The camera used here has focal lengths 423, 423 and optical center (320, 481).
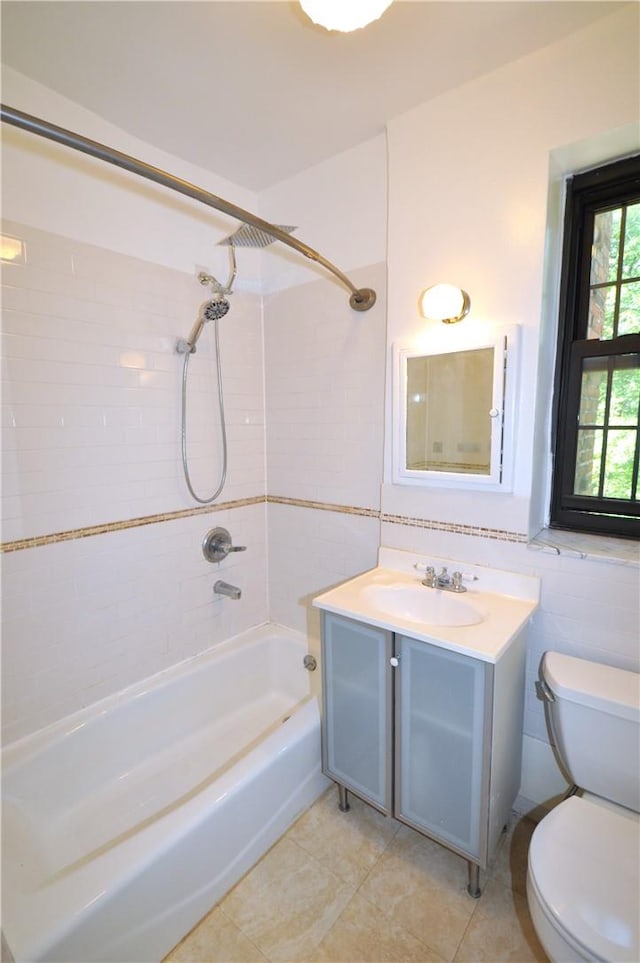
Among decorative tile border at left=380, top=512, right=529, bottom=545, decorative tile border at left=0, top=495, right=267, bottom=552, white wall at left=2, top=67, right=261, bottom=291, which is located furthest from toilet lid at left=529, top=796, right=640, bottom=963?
white wall at left=2, top=67, right=261, bottom=291

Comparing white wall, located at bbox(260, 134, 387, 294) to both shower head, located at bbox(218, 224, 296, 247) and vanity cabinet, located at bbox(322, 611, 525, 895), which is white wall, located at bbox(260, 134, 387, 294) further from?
vanity cabinet, located at bbox(322, 611, 525, 895)

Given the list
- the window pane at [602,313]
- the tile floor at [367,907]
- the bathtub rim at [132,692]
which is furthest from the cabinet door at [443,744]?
the window pane at [602,313]

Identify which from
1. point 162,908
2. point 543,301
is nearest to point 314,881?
point 162,908

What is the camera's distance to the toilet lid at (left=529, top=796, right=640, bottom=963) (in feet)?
2.88

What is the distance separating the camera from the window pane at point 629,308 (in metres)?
1.47

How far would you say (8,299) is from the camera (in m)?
1.42

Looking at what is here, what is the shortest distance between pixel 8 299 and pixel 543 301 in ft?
5.93

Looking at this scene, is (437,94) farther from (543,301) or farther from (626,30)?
(543,301)

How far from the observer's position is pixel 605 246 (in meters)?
1.53

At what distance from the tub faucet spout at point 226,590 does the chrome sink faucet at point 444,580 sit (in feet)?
2.96

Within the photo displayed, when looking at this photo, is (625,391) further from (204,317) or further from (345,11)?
(204,317)

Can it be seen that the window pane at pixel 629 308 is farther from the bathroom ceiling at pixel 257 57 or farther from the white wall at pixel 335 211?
the white wall at pixel 335 211

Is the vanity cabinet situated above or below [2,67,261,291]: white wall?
below

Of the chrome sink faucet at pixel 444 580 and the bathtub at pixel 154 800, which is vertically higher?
the chrome sink faucet at pixel 444 580
